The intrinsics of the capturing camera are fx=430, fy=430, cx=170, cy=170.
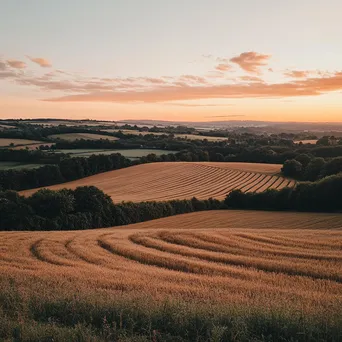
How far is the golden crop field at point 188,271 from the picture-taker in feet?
30.5

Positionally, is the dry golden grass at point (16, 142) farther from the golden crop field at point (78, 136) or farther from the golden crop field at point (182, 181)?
the golden crop field at point (182, 181)

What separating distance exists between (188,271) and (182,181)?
6524 centimetres

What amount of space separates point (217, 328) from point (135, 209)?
48186 mm

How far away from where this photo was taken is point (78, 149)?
4328 inches

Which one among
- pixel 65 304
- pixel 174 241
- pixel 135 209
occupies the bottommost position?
pixel 135 209

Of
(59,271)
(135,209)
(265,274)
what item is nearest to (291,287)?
(265,274)

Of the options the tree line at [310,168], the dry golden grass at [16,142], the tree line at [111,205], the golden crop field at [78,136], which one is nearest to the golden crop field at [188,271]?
the tree line at [111,205]

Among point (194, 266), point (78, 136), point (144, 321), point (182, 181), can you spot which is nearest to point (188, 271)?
point (194, 266)

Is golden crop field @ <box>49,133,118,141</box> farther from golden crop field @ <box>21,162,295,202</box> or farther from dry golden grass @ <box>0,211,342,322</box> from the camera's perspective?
dry golden grass @ <box>0,211,342,322</box>

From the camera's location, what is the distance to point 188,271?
15.0 meters

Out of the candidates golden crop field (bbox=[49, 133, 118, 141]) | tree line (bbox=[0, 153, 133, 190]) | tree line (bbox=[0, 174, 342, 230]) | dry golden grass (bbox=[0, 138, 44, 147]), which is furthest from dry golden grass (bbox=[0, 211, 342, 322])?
golden crop field (bbox=[49, 133, 118, 141])

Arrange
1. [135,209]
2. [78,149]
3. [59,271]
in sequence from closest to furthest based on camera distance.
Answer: [59,271] < [135,209] < [78,149]

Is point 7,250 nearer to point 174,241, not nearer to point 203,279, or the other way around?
point 174,241

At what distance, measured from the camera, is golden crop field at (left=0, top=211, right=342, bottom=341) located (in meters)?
9.29
